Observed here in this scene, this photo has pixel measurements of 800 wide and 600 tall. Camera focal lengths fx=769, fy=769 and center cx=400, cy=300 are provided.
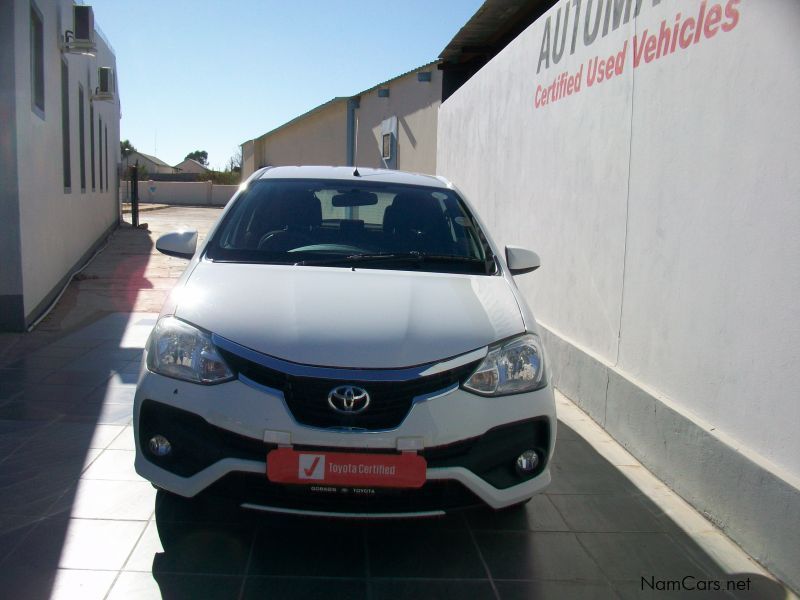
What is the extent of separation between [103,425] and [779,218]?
4.01 meters

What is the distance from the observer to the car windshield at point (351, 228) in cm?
404

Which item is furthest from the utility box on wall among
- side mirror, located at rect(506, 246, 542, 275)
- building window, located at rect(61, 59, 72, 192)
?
side mirror, located at rect(506, 246, 542, 275)

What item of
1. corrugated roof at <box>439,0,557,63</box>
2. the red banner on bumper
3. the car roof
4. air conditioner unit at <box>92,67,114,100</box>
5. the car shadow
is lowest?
the car shadow

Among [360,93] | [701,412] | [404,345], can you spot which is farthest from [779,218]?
[360,93]

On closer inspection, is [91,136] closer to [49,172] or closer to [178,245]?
[49,172]

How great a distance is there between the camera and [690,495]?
4.02 metres

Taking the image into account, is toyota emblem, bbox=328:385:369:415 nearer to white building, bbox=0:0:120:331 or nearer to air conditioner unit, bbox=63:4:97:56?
white building, bbox=0:0:120:331

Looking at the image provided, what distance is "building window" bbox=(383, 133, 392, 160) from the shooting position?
19703 mm

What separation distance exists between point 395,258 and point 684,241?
5.22 ft

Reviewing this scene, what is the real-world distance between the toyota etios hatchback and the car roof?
1.34 metres

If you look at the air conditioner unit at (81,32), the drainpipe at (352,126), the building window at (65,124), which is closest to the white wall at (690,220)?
the air conditioner unit at (81,32)

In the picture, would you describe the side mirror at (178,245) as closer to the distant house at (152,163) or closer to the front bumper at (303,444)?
the front bumper at (303,444)

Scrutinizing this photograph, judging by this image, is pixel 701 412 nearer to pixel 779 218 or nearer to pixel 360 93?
pixel 779 218

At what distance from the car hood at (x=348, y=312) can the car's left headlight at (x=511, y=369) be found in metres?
0.06
